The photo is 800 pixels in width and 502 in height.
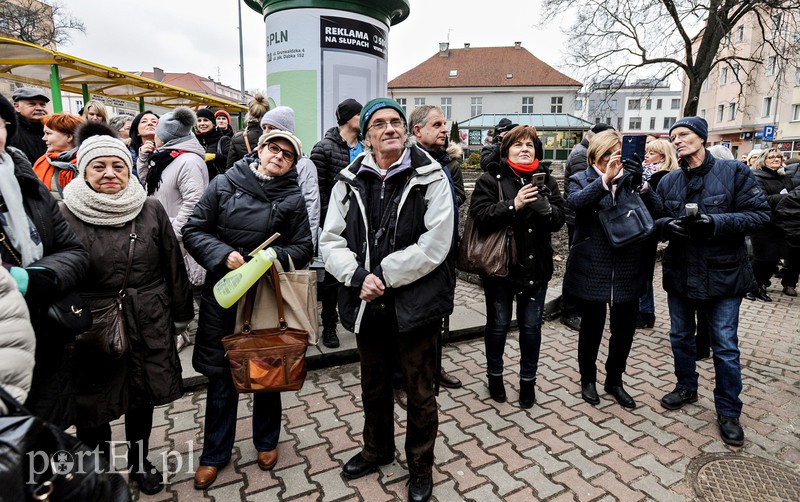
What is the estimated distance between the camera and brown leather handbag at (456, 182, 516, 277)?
11.0 ft

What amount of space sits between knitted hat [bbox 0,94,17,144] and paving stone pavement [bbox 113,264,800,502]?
2011 mm

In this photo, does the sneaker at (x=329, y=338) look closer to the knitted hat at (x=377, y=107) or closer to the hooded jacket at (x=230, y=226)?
the hooded jacket at (x=230, y=226)

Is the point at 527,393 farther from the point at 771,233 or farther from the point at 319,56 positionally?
the point at 771,233

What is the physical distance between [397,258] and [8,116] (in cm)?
188

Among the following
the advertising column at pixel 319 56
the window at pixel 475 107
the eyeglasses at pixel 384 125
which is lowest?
the eyeglasses at pixel 384 125

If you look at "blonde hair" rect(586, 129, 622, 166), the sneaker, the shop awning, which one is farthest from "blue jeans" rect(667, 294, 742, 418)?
the shop awning

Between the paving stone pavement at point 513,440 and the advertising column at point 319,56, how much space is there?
3.44 m

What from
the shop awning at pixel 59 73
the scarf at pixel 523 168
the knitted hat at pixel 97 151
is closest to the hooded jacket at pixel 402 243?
the scarf at pixel 523 168

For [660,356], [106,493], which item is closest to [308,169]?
[106,493]

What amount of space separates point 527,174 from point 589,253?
799 mm

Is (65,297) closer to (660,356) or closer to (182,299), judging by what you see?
(182,299)

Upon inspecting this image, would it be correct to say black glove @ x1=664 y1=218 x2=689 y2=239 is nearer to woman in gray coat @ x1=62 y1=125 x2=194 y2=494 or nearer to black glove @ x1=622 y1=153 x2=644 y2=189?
black glove @ x1=622 y1=153 x2=644 y2=189

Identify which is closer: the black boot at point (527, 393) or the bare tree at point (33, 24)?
the black boot at point (527, 393)

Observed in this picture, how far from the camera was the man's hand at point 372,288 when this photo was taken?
2398 mm
